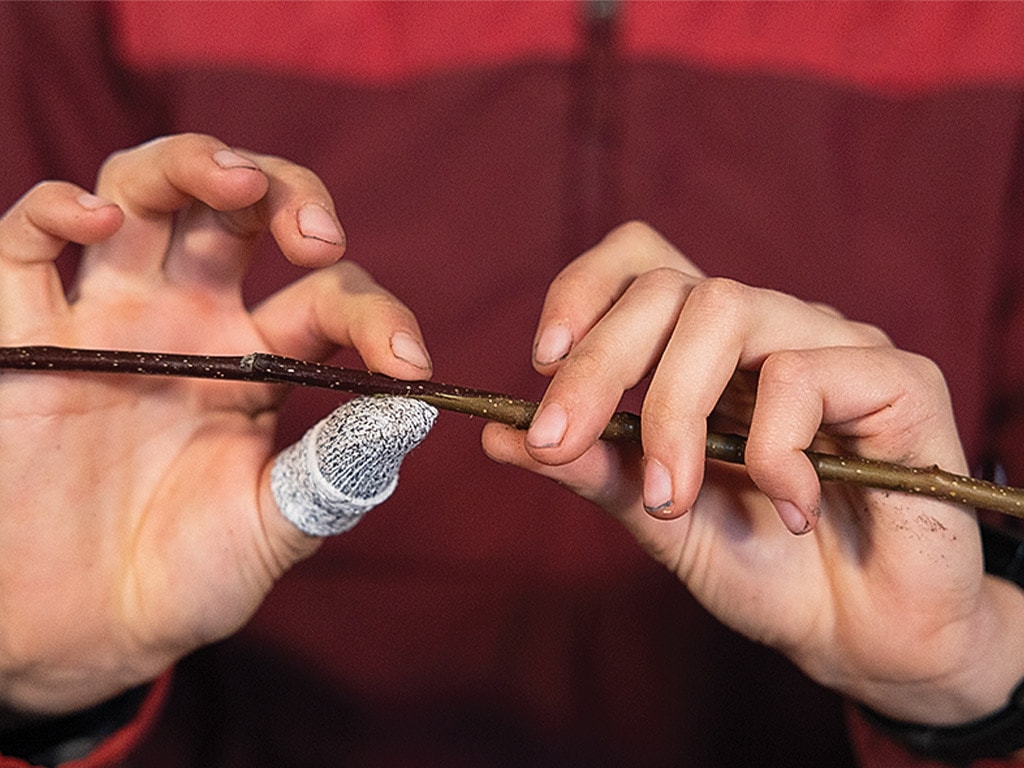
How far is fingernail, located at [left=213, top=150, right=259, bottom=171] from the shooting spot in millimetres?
461

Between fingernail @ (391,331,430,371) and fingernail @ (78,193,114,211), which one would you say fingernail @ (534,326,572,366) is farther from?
fingernail @ (78,193,114,211)

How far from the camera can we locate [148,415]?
55cm

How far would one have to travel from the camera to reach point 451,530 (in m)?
0.79

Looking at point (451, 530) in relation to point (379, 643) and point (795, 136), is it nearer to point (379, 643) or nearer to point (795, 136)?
point (379, 643)

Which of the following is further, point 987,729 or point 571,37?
point 571,37

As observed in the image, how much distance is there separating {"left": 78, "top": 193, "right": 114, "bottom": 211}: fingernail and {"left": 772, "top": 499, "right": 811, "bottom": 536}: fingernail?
371 mm

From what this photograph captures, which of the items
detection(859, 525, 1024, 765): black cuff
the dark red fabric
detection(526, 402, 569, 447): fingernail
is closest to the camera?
detection(526, 402, 569, 447): fingernail

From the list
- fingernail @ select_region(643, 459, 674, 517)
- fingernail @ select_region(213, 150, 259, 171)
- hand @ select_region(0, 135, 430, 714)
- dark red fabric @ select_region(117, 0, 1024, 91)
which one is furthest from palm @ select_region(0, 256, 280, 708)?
dark red fabric @ select_region(117, 0, 1024, 91)

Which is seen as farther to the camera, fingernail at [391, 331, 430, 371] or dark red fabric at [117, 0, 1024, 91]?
dark red fabric at [117, 0, 1024, 91]

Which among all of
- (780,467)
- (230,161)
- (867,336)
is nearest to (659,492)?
(780,467)

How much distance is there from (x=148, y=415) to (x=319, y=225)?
0.18 meters

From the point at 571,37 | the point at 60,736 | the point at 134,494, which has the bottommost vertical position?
the point at 60,736

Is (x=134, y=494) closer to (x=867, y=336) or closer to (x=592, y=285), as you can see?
(x=592, y=285)

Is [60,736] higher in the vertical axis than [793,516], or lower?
lower
